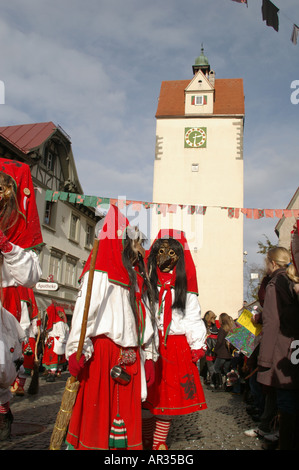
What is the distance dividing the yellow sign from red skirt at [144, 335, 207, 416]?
4.74ft

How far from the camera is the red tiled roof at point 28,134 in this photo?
22375mm

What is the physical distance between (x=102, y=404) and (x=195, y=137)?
28.8m

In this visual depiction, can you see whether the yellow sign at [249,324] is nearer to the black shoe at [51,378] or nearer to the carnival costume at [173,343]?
the carnival costume at [173,343]

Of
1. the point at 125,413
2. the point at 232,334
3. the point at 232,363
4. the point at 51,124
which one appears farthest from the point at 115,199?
the point at 51,124

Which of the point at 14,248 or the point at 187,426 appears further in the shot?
the point at 187,426

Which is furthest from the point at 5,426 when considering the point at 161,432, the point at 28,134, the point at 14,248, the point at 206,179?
the point at 206,179

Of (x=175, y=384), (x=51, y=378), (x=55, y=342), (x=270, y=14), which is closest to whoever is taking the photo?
(x=175, y=384)

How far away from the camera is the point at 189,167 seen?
29578mm

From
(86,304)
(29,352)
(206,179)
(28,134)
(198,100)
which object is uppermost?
(198,100)

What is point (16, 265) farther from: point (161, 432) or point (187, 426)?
point (187, 426)

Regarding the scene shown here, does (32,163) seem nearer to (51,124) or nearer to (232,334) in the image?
(51,124)

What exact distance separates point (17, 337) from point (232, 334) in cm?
285

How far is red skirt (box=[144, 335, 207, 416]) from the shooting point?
3779 millimetres

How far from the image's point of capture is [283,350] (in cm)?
354
